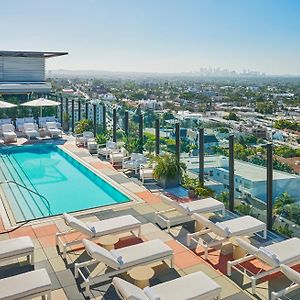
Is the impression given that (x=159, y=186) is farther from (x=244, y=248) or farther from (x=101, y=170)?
(x=244, y=248)

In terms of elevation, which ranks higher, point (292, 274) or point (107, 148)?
point (107, 148)

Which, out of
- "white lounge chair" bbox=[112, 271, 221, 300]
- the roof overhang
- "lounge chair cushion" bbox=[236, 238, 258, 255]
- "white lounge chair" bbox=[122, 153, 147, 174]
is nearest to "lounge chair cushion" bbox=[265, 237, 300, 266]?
"lounge chair cushion" bbox=[236, 238, 258, 255]

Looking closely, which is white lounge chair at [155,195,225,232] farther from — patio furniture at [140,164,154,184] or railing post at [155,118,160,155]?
railing post at [155,118,160,155]

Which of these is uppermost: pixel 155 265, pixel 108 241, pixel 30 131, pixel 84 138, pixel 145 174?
pixel 30 131

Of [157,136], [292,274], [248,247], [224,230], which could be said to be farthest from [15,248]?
Result: [157,136]

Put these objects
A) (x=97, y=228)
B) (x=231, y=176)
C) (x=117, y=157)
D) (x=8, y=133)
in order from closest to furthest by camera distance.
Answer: (x=97, y=228) < (x=231, y=176) < (x=117, y=157) < (x=8, y=133)

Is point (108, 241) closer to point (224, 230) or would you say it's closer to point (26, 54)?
point (224, 230)

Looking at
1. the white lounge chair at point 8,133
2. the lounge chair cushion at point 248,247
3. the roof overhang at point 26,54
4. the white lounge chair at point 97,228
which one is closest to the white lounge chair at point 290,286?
the lounge chair cushion at point 248,247
